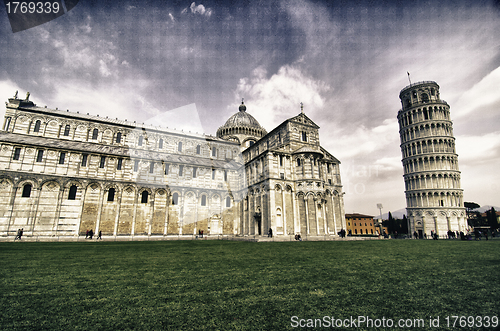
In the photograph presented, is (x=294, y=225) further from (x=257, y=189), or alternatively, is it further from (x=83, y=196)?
(x=83, y=196)

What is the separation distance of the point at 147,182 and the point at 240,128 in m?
21.7

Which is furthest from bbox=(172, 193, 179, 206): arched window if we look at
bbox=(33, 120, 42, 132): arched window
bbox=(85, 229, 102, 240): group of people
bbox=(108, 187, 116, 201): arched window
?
bbox=(33, 120, 42, 132): arched window

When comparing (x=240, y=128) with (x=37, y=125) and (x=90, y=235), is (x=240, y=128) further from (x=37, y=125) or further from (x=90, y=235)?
(x=37, y=125)

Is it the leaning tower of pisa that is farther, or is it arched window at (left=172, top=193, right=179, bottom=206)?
the leaning tower of pisa

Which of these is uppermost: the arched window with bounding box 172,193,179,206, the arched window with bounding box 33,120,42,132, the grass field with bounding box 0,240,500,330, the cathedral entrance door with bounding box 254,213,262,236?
the arched window with bounding box 33,120,42,132

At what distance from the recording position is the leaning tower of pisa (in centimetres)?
4372

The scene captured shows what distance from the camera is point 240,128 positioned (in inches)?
1789

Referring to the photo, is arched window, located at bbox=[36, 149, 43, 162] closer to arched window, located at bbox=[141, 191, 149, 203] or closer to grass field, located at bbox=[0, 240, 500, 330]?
arched window, located at bbox=[141, 191, 149, 203]

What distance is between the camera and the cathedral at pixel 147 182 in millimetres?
25031

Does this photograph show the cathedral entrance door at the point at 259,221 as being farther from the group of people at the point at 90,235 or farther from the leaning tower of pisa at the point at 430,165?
the leaning tower of pisa at the point at 430,165

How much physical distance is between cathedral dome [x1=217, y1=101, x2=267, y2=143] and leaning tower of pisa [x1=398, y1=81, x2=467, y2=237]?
3233 cm

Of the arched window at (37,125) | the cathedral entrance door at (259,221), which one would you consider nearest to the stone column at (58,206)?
the arched window at (37,125)

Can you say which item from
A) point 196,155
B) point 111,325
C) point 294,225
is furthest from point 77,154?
point 111,325

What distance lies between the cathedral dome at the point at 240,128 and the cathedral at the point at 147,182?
8.31 meters
